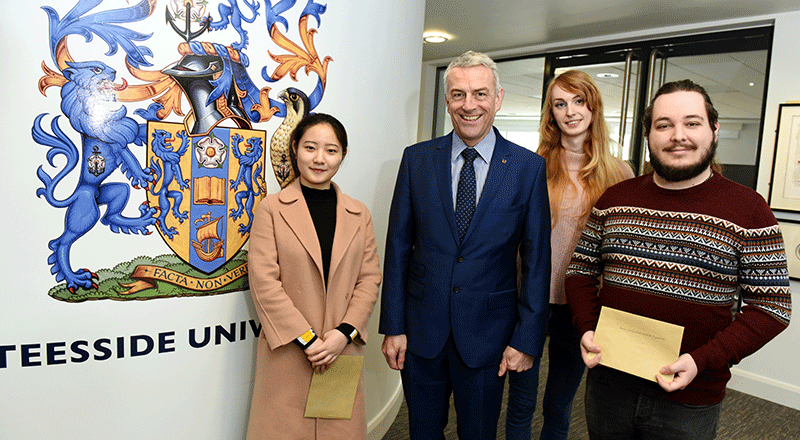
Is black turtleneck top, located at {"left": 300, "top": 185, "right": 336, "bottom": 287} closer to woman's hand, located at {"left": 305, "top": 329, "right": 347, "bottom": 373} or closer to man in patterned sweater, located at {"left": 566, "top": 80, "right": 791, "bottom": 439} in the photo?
woman's hand, located at {"left": 305, "top": 329, "right": 347, "bottom": 373}

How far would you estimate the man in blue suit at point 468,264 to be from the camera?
1800 mm

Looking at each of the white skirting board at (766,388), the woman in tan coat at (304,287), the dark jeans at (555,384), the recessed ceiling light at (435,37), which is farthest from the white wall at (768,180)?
the woman in tan coat at (304,287)

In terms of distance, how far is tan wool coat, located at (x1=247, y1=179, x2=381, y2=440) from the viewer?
183 cm

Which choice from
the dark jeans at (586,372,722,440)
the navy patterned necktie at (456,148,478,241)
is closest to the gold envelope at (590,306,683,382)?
the dark jeans at (586,372,722,440)

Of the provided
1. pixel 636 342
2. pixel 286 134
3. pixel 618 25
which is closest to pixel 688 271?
pixel 636 342

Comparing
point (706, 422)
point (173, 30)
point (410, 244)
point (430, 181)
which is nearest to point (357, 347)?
point (410, 244)

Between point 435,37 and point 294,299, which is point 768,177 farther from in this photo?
point 294,299

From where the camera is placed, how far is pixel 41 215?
Answer: 1.70 m

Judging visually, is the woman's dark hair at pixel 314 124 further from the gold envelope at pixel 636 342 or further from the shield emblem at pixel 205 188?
the gold envelope at pixel 636 342

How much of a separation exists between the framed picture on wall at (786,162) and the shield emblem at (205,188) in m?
3.49

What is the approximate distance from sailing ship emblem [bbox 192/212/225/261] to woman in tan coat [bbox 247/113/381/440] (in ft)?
0.63

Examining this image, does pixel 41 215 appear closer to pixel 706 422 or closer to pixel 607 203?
pixel 607 203

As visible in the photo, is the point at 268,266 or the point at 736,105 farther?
the point at 736,105

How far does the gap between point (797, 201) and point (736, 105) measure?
825 mm
